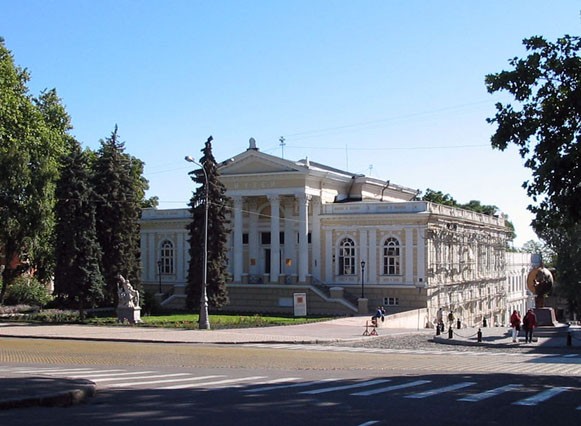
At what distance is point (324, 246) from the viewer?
6231 cm

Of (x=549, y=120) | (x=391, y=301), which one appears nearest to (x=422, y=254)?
(x=391, y=301)

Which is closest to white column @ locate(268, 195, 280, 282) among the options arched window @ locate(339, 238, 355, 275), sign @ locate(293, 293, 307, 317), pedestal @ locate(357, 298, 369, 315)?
arched window @ locate(339, 238, 355, 275)

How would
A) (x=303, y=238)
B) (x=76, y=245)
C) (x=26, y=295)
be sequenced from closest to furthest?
(x=76, y=245) < (x=26, y=295) < (x=303, y=238)

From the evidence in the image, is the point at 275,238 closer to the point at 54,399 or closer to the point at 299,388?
the point at 299,388

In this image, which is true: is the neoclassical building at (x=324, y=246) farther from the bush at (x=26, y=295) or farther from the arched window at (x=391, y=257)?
the bush at (x=26, y=295)

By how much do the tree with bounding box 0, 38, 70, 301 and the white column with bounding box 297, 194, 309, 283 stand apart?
761 inches

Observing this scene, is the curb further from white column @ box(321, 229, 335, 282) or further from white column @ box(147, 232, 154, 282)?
white column @ box(147, 232, 154, 282)

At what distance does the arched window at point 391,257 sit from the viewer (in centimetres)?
5966

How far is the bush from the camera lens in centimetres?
5691

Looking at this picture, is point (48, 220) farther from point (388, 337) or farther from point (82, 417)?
point (82, 417)

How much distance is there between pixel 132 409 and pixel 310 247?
52173 mm

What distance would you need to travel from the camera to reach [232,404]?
38.5 ft

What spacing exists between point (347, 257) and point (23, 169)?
26451 mm

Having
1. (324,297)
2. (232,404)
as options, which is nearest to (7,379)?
(232,404)
